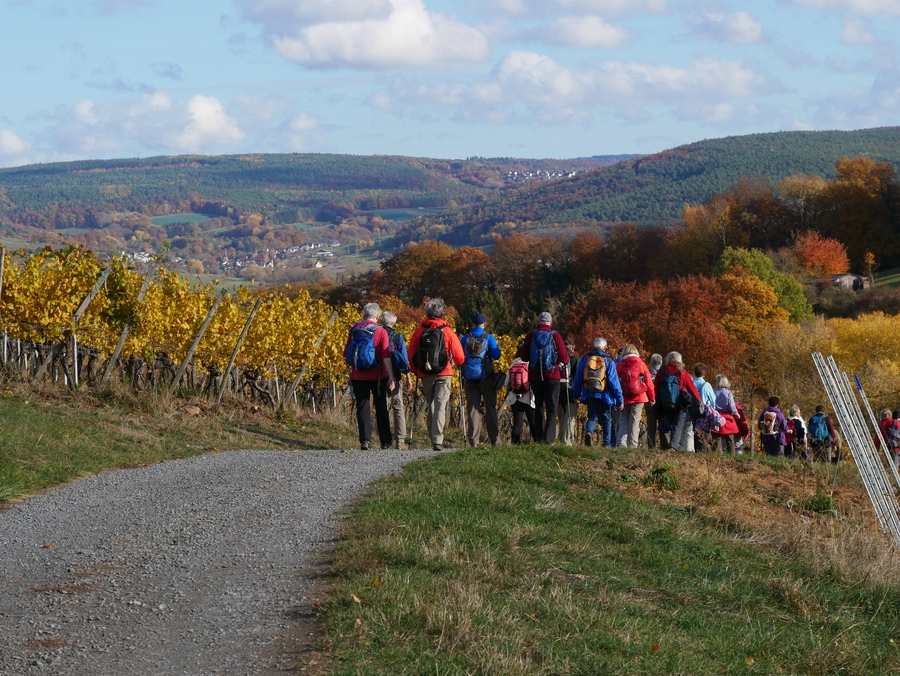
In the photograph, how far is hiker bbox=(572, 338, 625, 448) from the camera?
14039 mm

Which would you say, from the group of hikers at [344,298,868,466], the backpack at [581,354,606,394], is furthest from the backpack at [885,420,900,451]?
the backpack at [581,354,606,394]

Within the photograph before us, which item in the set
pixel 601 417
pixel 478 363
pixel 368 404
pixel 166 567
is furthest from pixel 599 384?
pixel 166 567

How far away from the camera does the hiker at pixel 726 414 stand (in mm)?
16109

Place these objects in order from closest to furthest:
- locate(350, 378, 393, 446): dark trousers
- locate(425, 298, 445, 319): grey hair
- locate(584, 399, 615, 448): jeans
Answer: locate(425, 298, 445, 319): grey hair, locate(350, 378, 393, 446): dark trousers, locate(584, 399, 615, 448): jeans

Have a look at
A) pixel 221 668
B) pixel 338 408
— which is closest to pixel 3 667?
pixel 221 668

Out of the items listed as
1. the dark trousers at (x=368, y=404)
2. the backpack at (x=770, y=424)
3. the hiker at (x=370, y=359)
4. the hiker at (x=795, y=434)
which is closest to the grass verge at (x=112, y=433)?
the dark trousers at (x=368, y=404)

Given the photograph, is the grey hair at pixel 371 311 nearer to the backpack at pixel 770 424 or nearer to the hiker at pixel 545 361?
the hiker at pixel 545 361

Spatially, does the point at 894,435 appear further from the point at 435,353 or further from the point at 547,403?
the point at 435,353

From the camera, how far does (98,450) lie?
11742mm

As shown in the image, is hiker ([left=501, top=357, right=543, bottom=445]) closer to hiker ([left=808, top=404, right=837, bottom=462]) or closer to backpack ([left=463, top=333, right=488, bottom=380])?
backpack ([left=463, top=333, right=488, bottom=380])

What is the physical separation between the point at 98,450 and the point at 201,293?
27.7 ft

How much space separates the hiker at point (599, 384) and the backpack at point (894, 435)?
695 centimetres

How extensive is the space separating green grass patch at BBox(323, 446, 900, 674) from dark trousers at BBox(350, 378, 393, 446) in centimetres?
346

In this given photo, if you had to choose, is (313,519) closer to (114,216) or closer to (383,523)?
(383,523)
